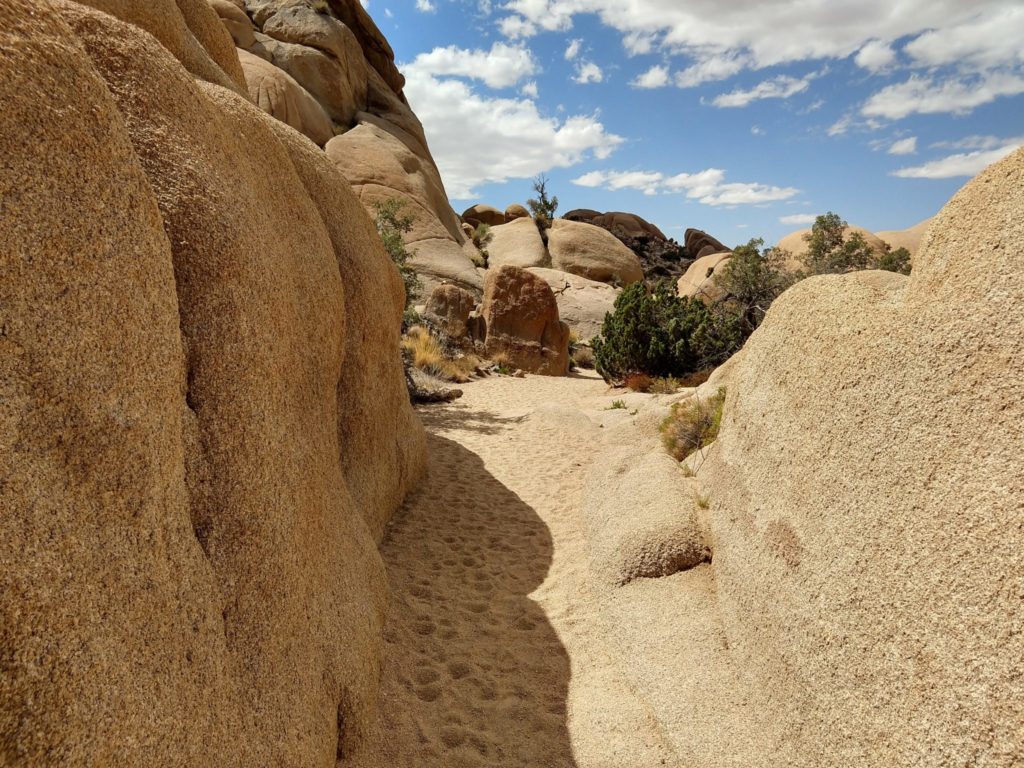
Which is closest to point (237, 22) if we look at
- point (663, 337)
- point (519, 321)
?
point (519, 321)

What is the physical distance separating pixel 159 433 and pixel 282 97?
18.1 m

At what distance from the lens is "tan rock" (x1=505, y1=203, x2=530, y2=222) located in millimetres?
30891

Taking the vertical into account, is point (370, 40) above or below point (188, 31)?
above

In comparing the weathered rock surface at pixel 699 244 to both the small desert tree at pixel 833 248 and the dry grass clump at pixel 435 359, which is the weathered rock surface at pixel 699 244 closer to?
the small desert tree at pixel 833 248

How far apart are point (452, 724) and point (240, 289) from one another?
96.4 inches

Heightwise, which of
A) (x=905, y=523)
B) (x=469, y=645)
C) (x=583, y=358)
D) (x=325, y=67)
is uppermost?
(x=325, y=67)

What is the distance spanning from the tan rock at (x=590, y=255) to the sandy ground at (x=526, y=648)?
63.3 feet

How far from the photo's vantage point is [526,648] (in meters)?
3.97

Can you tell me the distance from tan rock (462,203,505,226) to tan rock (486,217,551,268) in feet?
12.3

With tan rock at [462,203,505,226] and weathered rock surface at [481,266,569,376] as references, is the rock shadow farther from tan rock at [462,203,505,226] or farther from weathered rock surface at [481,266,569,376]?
tan rock at [462,203,505,226]

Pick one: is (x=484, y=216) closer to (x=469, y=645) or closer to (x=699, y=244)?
(x=699, y=244)

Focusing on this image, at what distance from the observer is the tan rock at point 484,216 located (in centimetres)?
3172

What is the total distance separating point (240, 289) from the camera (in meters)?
2.68

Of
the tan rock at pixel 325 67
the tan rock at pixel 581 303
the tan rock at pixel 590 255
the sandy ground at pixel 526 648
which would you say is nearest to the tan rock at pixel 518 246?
the tan rock at pixel 590 255
